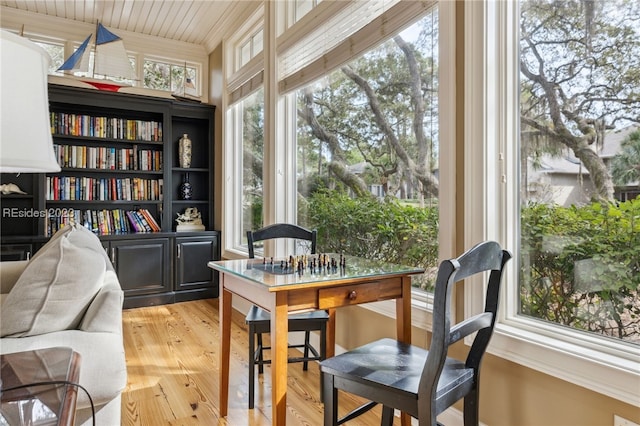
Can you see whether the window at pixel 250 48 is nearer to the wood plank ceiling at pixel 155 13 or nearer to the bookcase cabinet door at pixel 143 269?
the wood plank ceiling at pixel 155 13

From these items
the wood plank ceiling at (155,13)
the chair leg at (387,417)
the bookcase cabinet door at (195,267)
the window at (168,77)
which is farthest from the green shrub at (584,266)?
A: the window at (168,77)

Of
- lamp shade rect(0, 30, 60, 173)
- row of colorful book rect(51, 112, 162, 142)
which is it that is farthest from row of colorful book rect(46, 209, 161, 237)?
lamp shade rect(0, 30, 60, 173)

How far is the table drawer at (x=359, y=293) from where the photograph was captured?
1.58m

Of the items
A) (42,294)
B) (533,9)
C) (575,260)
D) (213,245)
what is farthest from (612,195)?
(213,245)

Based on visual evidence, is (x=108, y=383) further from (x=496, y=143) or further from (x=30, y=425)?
(x=496, y=143)

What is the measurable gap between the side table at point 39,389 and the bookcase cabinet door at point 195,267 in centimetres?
344

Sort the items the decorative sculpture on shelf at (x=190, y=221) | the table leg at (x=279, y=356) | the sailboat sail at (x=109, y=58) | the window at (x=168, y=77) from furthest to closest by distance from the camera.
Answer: the window at (x=168, y=77), the decorative sculpture on shelf at (x=190, y=221), the sailboat sail at (x=109, y=58), the table leg at (x=279, y=356)

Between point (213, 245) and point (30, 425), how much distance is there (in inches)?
154

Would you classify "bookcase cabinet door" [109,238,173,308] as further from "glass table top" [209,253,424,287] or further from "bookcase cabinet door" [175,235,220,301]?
"glass table top" [209,253,424,287]

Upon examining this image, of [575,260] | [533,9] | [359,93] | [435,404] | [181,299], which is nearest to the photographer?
[435,404]

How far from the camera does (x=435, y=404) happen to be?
1130 millimetres

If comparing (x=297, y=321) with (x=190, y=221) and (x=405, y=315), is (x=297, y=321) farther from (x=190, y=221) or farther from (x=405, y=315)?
(x=190, y=221)

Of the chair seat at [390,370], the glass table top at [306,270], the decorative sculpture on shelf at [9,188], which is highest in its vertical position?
the decorative sculpture on shelf at [9,188]

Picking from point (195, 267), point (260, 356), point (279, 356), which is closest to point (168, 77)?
point (195, 267)
